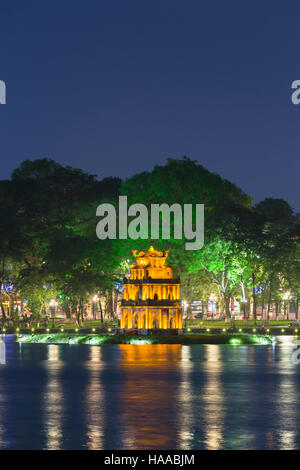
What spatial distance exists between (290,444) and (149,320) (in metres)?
57.9

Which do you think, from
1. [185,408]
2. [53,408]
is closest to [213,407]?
[185,408]

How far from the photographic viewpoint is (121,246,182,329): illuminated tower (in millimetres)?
79250

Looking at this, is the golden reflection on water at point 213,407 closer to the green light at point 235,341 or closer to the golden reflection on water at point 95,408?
the golden reflection on water at point 95,408

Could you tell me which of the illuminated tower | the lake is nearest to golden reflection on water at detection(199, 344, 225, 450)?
the lake

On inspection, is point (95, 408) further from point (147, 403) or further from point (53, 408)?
point (147, 403)

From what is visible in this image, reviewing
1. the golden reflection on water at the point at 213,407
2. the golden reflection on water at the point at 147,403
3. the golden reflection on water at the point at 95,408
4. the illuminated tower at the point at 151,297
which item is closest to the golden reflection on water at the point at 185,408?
the golden reflection on water at the point at 147,403

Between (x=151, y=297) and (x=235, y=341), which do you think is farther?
(x=151, y=297)

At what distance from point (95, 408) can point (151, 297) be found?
168 feet

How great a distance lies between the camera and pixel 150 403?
97.8 ft

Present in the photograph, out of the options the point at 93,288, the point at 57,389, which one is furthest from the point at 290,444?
the point at 93,288

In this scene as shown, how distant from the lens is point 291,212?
14812cm

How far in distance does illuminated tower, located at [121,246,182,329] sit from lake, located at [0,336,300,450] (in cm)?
2546

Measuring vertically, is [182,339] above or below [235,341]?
above
